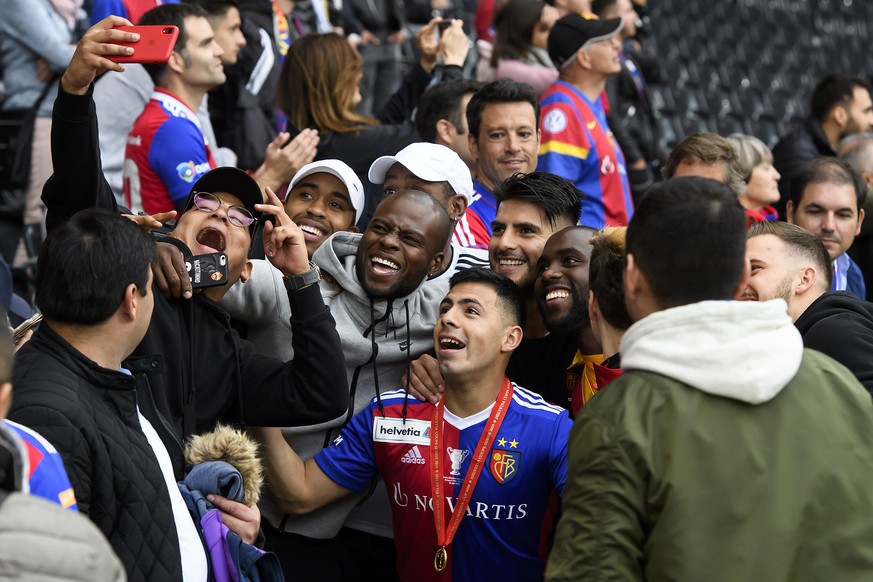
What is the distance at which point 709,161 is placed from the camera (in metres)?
5.48

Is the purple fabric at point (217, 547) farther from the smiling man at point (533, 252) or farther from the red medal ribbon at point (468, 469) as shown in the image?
the smiling man at point (533, 252)

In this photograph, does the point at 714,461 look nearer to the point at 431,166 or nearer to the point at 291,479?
the point at 291,479

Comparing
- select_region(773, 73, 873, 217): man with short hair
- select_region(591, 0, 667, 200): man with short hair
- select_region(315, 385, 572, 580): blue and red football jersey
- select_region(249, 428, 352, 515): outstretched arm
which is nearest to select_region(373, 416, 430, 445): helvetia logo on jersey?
select_region(315, 385, 572, 580): blue and red football jersey

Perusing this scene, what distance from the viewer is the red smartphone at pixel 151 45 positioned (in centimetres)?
339

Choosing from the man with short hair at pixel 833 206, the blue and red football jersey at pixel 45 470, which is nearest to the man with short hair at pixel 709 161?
the man with short hair at pixel 833 206

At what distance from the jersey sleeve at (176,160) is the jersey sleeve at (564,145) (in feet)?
6.08

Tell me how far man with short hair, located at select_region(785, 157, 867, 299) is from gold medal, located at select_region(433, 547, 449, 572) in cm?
272

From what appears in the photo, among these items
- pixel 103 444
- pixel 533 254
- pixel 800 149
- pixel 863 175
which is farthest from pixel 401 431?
pixel 800 149

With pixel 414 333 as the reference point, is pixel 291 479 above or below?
below

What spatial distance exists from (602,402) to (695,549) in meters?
0.35

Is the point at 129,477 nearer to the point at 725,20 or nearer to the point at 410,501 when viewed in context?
the point at 410,501

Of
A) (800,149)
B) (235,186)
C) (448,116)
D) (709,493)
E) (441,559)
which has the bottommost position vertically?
(441,559)

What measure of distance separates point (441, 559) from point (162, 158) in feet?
7.89

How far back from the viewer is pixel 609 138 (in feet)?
20.8
